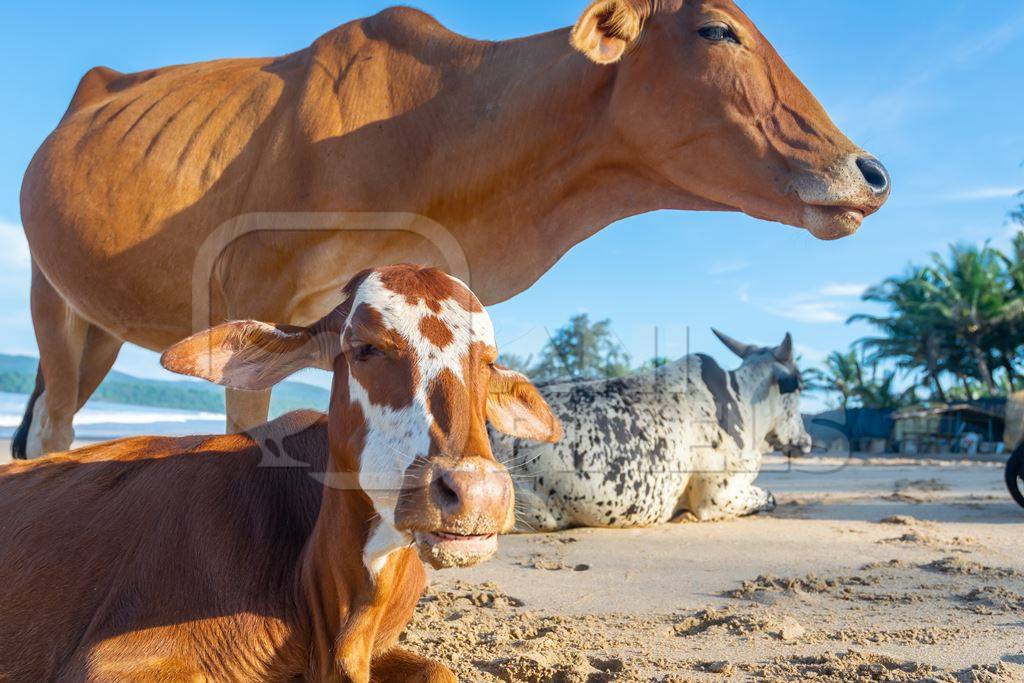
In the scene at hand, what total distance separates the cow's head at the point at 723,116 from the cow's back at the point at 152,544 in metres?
1.73

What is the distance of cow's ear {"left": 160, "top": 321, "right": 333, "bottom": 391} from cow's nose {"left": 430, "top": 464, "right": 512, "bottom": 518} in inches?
28.8

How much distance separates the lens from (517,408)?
2.69m

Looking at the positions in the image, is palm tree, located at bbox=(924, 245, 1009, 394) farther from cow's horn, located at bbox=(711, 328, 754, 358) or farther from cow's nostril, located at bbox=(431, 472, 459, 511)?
cow's nostril, located at bbox=(431, 472, 459, 511)

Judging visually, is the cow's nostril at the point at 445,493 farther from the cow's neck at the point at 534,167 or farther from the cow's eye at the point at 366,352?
the cow's neck at the point at 534,167

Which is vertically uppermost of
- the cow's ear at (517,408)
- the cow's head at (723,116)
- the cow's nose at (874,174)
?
the cow's head at (723,116)

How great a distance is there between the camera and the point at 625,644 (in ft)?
10.9

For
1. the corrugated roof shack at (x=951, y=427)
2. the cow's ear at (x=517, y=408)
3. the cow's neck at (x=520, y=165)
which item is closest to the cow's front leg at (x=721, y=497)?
the cow's neck at (x=520, y=165)

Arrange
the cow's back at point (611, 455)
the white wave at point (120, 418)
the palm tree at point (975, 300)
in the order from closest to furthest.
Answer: the cow's back at point (611, 455)
the white wave at point (120, 418)
the palm tree at point (975, 300)

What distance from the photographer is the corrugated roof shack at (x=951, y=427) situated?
77.5 ft

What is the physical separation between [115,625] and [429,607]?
5.82ft

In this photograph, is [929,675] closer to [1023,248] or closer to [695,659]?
[695,659]

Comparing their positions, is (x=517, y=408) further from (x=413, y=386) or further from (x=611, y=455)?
(x=611, y=455)

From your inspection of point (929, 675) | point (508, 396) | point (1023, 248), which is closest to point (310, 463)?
point (508, 396)

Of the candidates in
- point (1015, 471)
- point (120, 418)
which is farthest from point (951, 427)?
point (120, 418)
